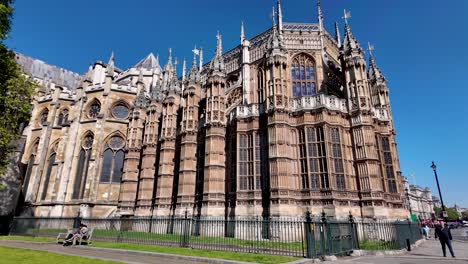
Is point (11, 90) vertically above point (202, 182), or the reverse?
point (11, 90)

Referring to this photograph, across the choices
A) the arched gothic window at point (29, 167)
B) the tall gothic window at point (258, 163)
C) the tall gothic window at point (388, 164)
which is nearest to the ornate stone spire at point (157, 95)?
the tall gothic window at point (258, 163)

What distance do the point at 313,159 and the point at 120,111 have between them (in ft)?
85.4

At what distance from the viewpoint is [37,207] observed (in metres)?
31.2

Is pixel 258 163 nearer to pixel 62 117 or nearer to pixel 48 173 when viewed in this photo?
pixel 48 173

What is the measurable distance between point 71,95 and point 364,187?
38056 millimetres

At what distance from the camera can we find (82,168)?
32219mm

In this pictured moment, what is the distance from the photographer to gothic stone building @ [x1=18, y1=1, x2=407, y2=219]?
1866 centimetres

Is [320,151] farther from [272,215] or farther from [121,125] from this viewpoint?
[121,125]

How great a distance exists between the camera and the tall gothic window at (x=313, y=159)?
1852cm

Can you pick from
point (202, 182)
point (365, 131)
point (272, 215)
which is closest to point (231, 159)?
point (202, 182)

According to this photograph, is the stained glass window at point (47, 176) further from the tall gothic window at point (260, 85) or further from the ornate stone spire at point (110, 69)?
the tall gothic window at point (260, 85)

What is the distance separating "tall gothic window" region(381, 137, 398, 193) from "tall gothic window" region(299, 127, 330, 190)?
528 centimetres

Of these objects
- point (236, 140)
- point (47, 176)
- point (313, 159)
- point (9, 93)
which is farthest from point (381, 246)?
point (47, 176)

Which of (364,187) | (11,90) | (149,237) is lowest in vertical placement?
(149,237)
